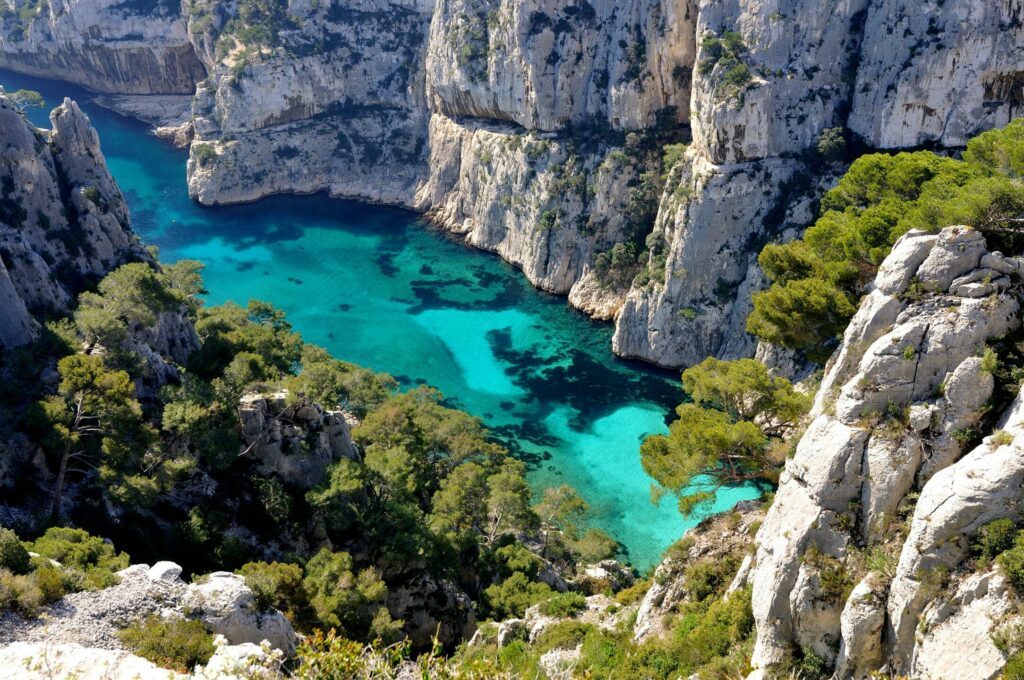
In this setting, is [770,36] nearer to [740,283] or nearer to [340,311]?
[740,283]

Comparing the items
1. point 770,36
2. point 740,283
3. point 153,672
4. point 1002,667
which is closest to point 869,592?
point 1002,667

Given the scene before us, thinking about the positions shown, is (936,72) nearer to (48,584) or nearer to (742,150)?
(742,150)

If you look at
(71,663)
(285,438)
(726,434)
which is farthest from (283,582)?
(726,434)

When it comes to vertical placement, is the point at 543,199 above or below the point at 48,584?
above

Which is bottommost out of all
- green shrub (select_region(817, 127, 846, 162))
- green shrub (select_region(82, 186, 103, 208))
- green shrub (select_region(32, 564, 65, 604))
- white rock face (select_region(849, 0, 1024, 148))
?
green shrub (select_region(32, 564, 65, 604))

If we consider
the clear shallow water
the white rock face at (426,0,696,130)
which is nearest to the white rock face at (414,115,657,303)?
the clear shallow water

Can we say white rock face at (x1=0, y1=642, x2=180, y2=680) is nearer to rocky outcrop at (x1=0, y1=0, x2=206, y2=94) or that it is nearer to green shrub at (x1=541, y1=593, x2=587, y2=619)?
green shrub at (x1=541, y1=593, x2=587, y2=619)
